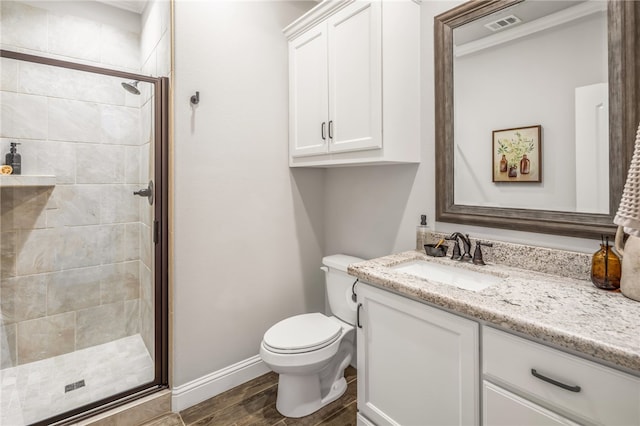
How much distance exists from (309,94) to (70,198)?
1809mm

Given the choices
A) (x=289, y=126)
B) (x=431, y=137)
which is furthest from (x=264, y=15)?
(x=431, y=137)

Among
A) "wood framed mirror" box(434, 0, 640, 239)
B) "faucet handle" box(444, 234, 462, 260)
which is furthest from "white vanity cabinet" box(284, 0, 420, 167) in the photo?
"faucet handle" box(444, 234, 462, 260)

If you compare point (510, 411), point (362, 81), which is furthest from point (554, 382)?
point (362, 81)

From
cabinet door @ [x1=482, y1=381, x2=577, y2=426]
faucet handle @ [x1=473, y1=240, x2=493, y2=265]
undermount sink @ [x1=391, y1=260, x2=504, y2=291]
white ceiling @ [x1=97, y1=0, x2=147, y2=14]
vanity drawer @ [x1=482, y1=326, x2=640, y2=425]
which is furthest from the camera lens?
white ceiling @ [x1=97, y1=0, x2=147, y2=14]

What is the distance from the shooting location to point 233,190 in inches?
78.7

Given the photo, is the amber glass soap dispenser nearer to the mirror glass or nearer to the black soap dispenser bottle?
the mirror glass

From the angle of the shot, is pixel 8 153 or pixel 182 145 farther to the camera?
pixel 8 153

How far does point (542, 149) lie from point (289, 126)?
1470 millimetres

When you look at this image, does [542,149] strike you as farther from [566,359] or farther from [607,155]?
[566,359]

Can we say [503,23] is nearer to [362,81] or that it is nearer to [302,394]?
[362,81]

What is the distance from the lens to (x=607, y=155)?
1.20 m

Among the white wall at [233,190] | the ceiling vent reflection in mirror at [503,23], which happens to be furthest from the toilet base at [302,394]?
the ceiling vent reflection in mirror at [503,23]

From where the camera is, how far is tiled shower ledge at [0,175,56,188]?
1.86m

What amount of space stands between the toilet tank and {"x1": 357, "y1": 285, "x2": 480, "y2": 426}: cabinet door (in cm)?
46
